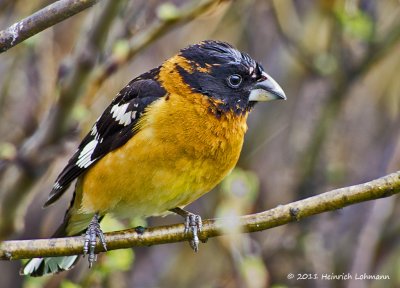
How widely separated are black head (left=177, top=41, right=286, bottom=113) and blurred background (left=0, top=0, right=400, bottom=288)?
23.2 inches

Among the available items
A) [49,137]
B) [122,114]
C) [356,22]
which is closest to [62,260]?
[49,137]

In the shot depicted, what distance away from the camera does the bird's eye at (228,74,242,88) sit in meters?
4.22

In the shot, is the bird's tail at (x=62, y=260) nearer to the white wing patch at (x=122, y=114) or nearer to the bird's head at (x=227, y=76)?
the white wing patch at (x=122, y=114)

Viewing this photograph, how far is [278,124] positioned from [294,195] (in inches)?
27.6

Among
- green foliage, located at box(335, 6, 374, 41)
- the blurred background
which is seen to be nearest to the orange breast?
the blurred background

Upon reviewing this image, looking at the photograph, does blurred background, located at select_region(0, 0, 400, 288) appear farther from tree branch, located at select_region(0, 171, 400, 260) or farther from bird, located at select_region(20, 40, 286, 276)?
tree branch, located at select_region(0, 171, 400, 260)

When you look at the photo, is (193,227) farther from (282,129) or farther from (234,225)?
(282,129)

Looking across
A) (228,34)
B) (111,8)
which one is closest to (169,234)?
(111,8)

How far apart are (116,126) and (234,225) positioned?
1106 millimetres

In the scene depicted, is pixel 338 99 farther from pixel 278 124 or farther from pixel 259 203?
pixel 259 203

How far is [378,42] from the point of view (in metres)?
5.68

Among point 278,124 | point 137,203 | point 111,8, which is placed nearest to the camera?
point 111,8

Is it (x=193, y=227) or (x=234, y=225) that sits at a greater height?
(x=193, y=227)

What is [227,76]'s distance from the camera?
13.9 ft
